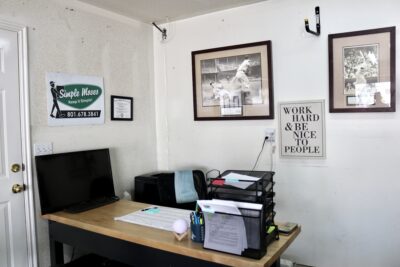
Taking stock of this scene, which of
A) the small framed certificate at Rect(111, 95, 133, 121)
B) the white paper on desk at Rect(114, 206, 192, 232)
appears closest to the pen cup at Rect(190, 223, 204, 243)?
the white paper on desk at Rect(114, 206, 192, 232)

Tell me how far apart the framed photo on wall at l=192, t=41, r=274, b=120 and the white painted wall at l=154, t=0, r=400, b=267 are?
71mm

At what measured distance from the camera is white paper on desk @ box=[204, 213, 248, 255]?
5.07ft

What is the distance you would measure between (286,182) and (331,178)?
1.27ft

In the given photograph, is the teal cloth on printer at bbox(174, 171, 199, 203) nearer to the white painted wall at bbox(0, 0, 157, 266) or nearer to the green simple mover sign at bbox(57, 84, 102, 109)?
the white painted wall at bbox(0, 0, 157, 266)

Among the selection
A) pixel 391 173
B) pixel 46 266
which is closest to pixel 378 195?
pixel 391 173

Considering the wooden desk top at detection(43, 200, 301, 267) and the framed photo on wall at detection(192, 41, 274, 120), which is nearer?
the wooden desk top at detection(43, 200, 301, 267)

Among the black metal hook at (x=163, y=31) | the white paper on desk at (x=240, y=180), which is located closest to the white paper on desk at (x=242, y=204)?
the white paper on desk at (x=240, y=180)

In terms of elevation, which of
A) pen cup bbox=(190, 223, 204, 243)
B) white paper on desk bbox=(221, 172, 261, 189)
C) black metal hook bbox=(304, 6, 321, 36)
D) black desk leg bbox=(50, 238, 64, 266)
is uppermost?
black metal hook bbox=(304, 6, 321, 36)

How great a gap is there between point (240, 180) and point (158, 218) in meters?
0.72

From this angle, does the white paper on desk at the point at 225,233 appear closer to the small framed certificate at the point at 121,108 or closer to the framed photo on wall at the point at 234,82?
the framed photo on wall at the point at 234,82

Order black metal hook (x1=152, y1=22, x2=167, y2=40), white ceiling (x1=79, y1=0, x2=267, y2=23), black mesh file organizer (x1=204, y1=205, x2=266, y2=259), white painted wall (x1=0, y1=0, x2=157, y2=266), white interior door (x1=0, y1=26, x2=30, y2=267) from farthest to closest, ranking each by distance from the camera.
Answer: black metal hook (x1=152, y1=22, x2=167, y2=40), white ceiling (x1=79, y1=0, x2=267, y2=23), white painted wall (x1=0, y1=0, x2=157, y2=266), white interior door (x1=0, y1=26, x2=30, y2=267), black mesh file organizer (x1=204, y1=205, x2=266, y2=259)

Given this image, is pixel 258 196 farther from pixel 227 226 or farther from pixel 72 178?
pixel 72 178

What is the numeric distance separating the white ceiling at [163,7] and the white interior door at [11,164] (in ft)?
2.94

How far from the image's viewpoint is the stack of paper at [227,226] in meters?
1.54
